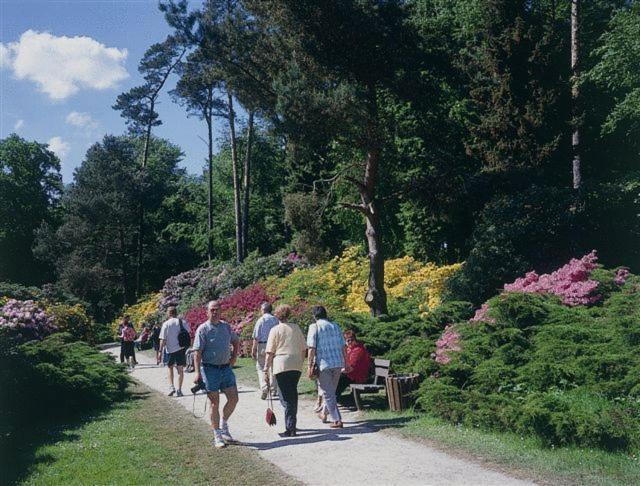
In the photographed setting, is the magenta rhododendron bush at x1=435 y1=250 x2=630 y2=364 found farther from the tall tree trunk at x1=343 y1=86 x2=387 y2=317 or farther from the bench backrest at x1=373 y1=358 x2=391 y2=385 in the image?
the tall tree trunk at x1=343 y1=86 x2=387 y2=317

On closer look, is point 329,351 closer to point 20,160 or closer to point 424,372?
point 424,372

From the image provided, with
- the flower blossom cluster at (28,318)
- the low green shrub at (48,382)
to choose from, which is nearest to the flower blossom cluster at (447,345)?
the low green shrub at (48,382)

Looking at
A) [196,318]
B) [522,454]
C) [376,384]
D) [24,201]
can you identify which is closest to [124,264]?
[24,201]

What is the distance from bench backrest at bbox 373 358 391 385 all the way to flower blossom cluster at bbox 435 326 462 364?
0.88 m

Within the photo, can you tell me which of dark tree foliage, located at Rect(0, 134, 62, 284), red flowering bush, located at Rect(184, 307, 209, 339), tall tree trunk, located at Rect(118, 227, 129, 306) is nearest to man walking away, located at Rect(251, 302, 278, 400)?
red flowering bush, located at Rect(184, 307, 209, 339)

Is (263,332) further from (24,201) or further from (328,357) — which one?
(24,201)

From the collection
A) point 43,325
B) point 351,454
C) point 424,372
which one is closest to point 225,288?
point 43,325

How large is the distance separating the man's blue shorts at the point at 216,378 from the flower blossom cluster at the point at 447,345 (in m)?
3.74

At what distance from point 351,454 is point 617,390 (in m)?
3.49

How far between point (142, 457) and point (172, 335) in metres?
5.55

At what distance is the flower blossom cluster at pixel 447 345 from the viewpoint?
1047 centimetres

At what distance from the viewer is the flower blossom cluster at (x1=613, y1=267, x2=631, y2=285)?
41.7 ft

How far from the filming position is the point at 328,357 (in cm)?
932

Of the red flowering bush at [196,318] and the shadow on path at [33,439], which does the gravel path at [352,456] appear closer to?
the shadow on path at [33,439]
